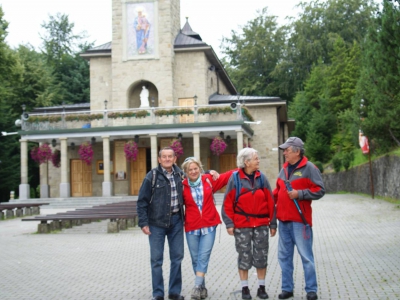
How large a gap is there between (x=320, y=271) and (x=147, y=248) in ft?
15.9

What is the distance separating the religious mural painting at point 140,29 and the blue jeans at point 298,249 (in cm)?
3084

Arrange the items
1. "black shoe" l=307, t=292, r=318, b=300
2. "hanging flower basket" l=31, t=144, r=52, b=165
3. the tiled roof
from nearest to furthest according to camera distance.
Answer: "black shoe" l=307, t=292, r=318, b=300 → "hanging flower basket" l=31, t=144, r=52, b=165 → the tiled roof

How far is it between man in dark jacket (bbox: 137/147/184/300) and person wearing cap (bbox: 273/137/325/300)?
4.17 ft

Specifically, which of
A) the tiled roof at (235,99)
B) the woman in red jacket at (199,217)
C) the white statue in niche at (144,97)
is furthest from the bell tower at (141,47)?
the woman in red jacket at (199,217)

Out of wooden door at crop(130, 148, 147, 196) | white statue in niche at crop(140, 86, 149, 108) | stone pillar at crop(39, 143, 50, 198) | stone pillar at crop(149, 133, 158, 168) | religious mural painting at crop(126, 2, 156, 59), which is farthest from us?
stone pillar at crop(39, 143, 50, 198)

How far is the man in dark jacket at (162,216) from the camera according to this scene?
287 inches

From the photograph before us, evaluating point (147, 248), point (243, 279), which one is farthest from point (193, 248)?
point (147, 248)

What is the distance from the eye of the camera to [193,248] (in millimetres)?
7434

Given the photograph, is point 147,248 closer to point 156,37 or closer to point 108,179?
point 108,179

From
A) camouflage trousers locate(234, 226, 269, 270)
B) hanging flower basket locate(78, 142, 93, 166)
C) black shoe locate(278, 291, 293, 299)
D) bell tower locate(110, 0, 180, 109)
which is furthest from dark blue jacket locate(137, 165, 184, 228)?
bell tower locate(110, 0, 180, 109)

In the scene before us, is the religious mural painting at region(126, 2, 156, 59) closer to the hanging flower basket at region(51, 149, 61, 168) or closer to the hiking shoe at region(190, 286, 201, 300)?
the hanging flower basket at region(51, 149, 61, 168)

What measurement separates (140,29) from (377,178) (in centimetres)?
1826

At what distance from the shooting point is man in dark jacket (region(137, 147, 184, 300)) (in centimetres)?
730

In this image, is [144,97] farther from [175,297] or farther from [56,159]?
[175,297]
